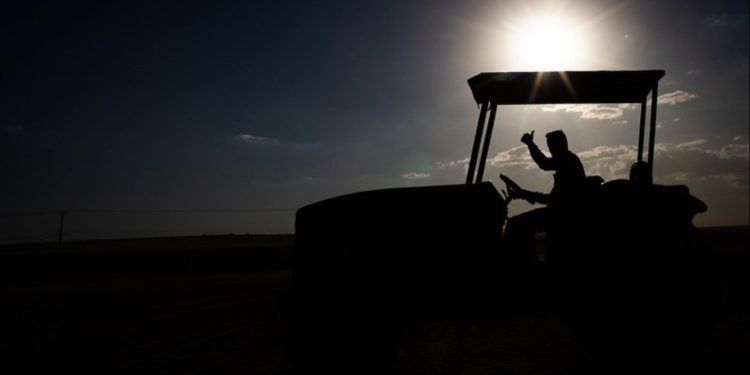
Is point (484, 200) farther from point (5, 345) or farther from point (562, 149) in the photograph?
point (5, 345)

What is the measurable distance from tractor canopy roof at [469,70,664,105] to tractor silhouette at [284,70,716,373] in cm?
115

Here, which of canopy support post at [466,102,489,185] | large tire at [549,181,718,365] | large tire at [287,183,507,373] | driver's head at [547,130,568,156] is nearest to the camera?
large tire at [287,183,507,373]

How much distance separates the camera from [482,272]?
2980mm

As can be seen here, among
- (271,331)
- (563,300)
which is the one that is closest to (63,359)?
(271,331)

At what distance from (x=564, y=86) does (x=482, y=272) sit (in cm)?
250

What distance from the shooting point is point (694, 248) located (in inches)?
133

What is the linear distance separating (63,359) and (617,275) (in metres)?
6.93

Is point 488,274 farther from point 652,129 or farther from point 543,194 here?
point 652,129

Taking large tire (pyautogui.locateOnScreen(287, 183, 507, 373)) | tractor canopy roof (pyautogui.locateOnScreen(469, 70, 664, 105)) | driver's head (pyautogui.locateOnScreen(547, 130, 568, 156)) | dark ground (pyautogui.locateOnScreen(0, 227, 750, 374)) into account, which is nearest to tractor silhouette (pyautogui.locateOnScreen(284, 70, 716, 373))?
large tire (pyautogui.locateOnScreen(287, 183, 507, 373))

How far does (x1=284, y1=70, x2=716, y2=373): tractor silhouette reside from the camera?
2963mm

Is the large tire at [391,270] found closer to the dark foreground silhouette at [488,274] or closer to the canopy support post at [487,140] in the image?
the dark foreground silhouette at [488,274]

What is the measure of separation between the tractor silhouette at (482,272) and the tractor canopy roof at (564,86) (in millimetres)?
1151

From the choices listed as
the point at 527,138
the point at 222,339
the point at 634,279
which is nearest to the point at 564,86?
the point at 527,138

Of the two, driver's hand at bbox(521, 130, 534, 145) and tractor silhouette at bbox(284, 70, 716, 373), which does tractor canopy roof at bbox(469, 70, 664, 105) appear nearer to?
driver's hand at bbox(521, 130, 534, 145)
